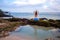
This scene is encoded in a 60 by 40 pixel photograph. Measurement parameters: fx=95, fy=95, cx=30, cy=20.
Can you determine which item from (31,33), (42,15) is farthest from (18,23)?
(42,15)

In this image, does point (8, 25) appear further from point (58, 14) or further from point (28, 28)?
point (58, 14)

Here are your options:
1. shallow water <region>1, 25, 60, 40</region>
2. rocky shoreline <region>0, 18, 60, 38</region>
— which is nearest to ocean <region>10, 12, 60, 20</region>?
rocky shoreline <region>0, 18, 60, 38</region>

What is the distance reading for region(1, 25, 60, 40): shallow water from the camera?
1.19 m

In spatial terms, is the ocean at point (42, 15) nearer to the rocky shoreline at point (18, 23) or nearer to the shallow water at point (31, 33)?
the rocky shoreline at point (18, 23)

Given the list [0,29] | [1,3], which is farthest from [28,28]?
[1,3]

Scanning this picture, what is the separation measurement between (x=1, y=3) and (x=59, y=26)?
2.69ft

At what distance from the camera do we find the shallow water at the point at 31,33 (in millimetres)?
1188

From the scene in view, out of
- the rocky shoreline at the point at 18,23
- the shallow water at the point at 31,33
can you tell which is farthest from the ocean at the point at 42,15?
the shallow water at the point at 31,33

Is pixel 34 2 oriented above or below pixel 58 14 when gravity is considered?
above

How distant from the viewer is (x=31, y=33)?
1.21 m

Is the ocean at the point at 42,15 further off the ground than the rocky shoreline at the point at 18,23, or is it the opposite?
the ocean at the point at 42,15

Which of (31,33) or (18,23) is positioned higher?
(18,23)

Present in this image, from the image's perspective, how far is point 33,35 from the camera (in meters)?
1.21

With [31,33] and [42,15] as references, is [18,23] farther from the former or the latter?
[42,15]
